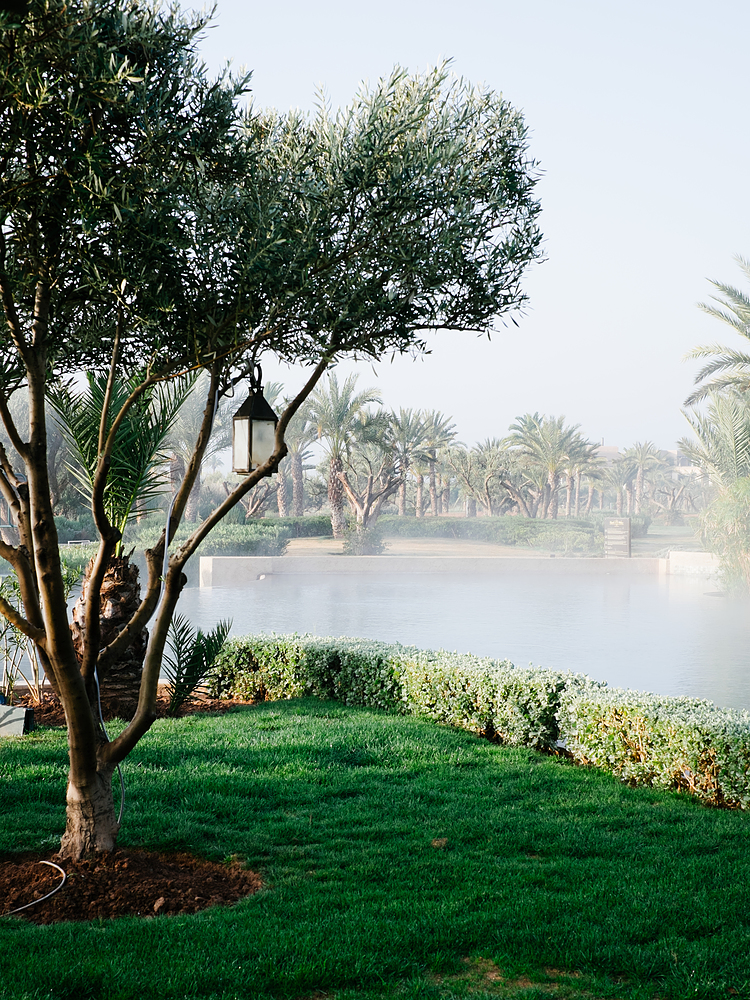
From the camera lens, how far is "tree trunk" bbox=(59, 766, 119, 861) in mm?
3676

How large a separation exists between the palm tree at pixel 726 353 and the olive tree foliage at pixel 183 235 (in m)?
17.1

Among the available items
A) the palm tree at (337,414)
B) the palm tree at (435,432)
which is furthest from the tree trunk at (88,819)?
the palm tree at (435,432)

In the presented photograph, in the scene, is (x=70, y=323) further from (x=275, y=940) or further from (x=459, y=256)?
(x=275, y=940)

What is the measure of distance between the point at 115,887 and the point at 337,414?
26.0m

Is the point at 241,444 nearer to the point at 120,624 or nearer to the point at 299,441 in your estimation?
the point at 120,624

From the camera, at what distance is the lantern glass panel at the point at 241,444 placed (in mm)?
4078

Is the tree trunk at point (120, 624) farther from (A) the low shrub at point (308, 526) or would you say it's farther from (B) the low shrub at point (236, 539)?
(A) the low shrub at point (308, 526)

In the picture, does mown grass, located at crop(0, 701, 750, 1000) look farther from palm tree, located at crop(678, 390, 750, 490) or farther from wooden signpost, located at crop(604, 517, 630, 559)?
wooden signpost, located at crop(604, 517, 630, 559)

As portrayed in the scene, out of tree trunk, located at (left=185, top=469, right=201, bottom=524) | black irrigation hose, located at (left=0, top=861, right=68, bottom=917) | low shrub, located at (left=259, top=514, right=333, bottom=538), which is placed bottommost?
black irrigation hose, located at (left=0, top=861, right=68, bottom=917)

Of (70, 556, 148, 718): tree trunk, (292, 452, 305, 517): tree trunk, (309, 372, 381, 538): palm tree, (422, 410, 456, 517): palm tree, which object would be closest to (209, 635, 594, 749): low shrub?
(70, 556, 148, 718): tree trunk

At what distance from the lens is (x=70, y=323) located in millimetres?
3736

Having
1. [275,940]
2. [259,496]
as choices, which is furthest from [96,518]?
[259,496]

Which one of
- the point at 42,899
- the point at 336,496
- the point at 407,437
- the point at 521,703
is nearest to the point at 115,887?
the point at 42,899

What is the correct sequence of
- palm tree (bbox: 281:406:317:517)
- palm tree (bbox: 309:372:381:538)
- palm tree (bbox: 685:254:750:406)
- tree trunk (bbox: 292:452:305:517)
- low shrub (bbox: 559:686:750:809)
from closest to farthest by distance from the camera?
low shrub (bbox: 559:686:750:809)
palm tree (bbox: 685:254:750:406)
palm tree (bbox: 309:372:381:538)
palm tree (bbox: 281:406:317:517)
tree trunk (bbox: 292:452:305:517)
